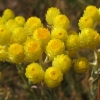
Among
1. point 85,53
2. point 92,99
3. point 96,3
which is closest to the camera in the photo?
point 92,99

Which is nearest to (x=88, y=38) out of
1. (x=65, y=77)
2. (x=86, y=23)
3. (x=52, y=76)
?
(x=86, y=23)

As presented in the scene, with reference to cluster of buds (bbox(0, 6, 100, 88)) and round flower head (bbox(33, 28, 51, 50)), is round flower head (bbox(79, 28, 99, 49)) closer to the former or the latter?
cluster of buds (bbox(0, 6, 100, 88))

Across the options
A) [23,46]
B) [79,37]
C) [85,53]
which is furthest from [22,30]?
[85,53]

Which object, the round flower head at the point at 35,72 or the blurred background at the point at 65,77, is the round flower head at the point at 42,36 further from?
Result: the blurred background at the point at 65,77

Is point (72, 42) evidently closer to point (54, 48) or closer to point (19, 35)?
point (54, 48)

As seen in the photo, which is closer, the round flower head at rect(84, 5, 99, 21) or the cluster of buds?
the cluster of buds

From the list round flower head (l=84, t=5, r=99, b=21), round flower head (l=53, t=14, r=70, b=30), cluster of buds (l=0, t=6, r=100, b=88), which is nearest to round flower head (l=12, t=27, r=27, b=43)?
cluster of buds (l=0, t=6, r=100, b=88)

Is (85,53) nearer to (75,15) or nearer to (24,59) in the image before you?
(75,15)
